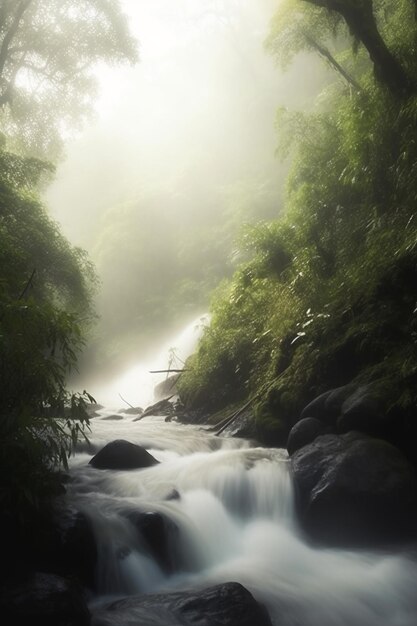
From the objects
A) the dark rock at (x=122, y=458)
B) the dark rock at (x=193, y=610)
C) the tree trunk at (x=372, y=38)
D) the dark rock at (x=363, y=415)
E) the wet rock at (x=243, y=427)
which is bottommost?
the dark rock at (x=193, y=610)

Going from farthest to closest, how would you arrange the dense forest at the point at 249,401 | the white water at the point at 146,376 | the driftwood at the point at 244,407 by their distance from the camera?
the white water at the point at 146,376, the driftwood at the point at 244,407, the dense forest at the point at 249,401

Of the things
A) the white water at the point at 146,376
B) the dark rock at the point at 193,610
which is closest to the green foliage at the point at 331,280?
the dark rock at the point at 193,610

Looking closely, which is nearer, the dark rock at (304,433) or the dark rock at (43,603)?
the dark rock at (43,603)

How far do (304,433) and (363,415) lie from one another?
0.91 m

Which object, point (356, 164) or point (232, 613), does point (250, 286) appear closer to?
point (356, 164)

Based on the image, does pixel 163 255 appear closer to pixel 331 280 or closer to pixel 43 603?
pixel 331 280

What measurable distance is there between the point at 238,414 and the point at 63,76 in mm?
12637

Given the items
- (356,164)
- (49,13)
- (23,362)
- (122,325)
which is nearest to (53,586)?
(23,362)

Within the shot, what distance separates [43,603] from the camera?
278 centimetres

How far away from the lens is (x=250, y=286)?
11.4 meters

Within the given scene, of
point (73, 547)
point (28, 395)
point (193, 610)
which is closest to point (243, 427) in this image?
point (73, 547)

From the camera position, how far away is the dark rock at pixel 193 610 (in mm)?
3111

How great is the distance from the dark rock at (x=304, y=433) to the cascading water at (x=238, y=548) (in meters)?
0.29

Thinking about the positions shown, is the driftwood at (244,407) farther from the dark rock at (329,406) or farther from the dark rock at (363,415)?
the dark rock at (363,415)
